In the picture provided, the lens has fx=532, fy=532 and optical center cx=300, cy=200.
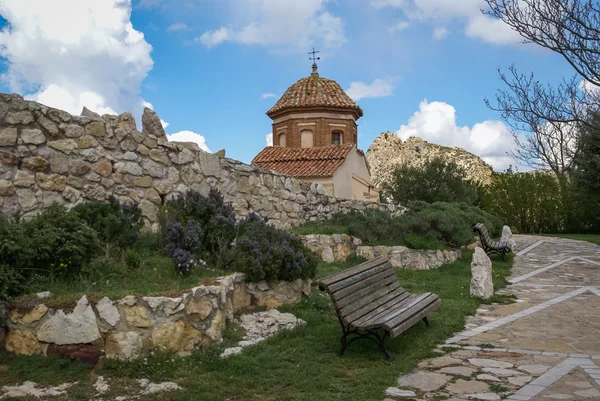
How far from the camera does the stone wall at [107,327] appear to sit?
4973 mm

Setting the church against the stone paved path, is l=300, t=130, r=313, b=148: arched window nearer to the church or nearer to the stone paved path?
the church

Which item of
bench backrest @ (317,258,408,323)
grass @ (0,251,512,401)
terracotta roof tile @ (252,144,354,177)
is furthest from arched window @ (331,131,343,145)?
grass @ (0,251,512,401)

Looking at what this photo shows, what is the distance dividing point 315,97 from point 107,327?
22.0 metres

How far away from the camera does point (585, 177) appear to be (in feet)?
67.8

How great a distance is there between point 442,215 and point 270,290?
8052mm

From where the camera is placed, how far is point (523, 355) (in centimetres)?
573

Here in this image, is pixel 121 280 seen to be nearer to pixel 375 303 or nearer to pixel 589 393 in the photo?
pixel 375 303

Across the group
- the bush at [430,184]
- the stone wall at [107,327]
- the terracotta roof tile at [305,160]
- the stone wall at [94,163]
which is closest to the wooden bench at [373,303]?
the stone wall at [107,327]

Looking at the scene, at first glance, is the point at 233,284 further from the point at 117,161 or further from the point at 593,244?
the point at 593,244

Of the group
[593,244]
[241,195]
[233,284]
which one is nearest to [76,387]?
[233,284]

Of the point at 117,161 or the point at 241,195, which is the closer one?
the point at 117,161

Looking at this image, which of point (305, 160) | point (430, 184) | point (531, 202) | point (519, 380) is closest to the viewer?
point (519, 380)

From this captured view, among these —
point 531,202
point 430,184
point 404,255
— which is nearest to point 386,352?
point 404,255

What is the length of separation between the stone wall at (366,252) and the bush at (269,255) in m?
4.16
